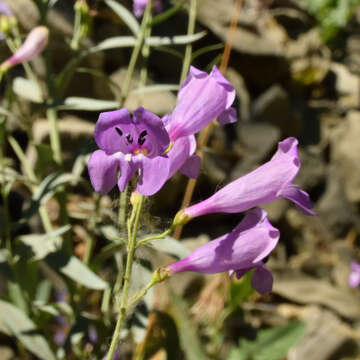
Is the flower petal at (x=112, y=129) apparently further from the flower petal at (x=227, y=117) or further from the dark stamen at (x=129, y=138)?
the flower petal at (x=227, y=117)

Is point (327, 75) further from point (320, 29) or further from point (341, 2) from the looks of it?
point (341, 2)

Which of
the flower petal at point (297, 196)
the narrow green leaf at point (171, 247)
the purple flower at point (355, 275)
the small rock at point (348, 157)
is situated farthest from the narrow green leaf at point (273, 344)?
the small rock at point (348, 157)

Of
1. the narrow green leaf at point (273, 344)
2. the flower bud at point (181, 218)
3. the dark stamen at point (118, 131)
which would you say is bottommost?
the narrow green leaf at point (273, 344)

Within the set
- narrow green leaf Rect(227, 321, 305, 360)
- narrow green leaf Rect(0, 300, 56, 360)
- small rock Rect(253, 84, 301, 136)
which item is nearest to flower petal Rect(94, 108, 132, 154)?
narrow green leaf Rect(0, 300, 56, 360)

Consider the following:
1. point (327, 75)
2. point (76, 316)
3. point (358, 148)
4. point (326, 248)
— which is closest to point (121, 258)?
point (76, 316)

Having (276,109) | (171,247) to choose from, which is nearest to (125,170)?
(171,247)

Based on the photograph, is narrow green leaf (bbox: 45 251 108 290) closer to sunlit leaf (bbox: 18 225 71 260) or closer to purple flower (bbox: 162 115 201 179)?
sunlit leaf (bbox: 18 225 71 260)
